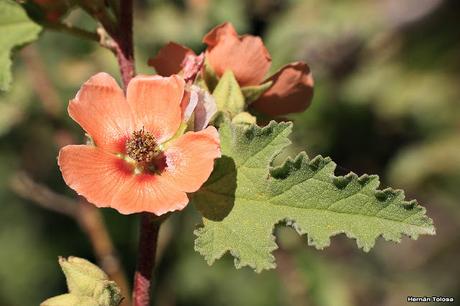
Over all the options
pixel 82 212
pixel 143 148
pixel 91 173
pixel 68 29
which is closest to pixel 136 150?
pixel 143 148

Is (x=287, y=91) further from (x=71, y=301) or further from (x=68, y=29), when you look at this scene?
(x=71, y=301)

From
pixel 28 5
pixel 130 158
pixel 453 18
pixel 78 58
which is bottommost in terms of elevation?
pixel 130 158

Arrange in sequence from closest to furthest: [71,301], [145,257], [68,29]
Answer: [71,301]
[145,257]
[68,29]

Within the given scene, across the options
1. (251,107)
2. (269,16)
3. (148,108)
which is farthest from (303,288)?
(148,108)

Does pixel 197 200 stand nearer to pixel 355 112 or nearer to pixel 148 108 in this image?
pixel 148 108

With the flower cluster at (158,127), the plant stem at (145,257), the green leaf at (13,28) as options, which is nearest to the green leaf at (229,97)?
the flower cluster at (158,127)

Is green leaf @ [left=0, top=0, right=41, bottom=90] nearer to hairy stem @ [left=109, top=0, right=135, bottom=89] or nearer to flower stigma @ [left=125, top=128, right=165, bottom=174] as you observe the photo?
hairy stem @ [left=109, top=0, right=135, bottom=89]
